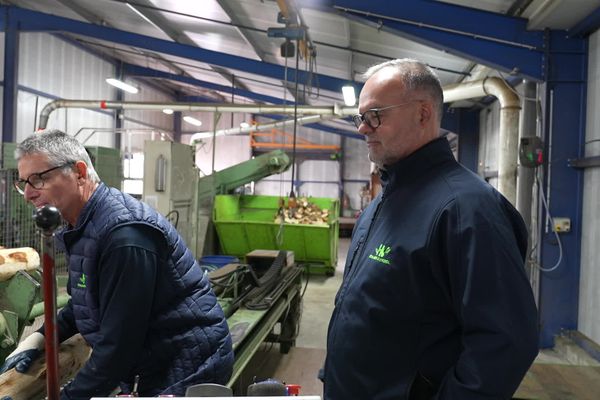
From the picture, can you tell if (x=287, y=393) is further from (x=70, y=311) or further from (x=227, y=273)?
(x=227, y=273)

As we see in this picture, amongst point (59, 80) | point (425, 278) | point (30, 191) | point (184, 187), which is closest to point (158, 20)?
point (184, 187)

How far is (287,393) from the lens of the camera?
1050 mm

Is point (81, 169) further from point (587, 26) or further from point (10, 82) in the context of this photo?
point (10, 82)

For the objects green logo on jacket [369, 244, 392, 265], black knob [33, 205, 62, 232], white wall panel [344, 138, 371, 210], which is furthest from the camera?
white wall panel [344, 138, 371, 210]

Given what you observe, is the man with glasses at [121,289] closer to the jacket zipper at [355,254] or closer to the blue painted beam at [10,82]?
the jacket zipper at [355,254]

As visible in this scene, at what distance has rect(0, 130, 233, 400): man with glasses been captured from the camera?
1.37 meters

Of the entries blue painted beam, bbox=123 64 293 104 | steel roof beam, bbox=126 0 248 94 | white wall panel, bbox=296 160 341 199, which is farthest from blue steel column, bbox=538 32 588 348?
white wall panel, bbox=296 160 341 199

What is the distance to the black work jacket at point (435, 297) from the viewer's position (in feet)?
3.35

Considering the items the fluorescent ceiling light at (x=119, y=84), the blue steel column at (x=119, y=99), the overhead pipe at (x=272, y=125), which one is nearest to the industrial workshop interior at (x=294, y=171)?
the blue steel column at (x=119, y=99)

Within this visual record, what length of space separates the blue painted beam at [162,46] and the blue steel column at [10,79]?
18 centimetres

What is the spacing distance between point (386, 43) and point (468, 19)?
1234mm

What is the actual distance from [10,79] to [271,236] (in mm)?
4741

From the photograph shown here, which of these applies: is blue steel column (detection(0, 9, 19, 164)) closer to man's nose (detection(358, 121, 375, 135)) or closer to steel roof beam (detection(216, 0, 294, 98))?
steel roof beam (detection(216, 0, 294, 98))

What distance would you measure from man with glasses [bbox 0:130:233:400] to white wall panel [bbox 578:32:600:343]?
3285 mm
